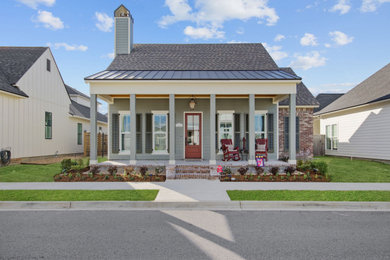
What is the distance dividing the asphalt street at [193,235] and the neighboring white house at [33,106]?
9536 mm

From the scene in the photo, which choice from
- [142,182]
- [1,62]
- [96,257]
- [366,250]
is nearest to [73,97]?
[1,62]

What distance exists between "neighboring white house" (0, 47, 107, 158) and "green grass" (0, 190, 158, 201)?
7361mm

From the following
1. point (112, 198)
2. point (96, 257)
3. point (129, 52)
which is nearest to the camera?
point (96, 257)

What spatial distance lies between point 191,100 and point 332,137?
41.1ft

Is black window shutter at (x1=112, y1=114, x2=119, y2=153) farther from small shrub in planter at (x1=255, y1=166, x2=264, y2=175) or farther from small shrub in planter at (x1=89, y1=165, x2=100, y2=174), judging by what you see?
small shrub in planter at (x1=255, y1=166, x2=264, y2=175)

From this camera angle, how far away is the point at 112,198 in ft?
22.9

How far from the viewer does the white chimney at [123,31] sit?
15.6 metres

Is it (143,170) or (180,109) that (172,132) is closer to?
(143,170)

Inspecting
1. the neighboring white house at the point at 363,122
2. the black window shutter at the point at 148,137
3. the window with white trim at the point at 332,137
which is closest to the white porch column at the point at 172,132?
the black window shutter at the point at 148,137

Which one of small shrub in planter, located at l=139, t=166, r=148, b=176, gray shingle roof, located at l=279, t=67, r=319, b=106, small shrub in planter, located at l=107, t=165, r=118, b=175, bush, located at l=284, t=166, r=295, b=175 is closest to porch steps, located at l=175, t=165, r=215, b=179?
small shrub in planter, located at l=139, t=166, r=148, b=176

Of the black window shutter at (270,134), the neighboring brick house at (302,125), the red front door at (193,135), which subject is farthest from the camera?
the neighboring brick house at (302,125)

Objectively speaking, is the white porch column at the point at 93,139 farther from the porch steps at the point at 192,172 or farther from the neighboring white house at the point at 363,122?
the neighboring white house at the point at 363,122

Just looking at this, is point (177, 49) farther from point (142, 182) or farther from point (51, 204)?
point (51, 204)

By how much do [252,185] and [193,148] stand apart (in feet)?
16.5
